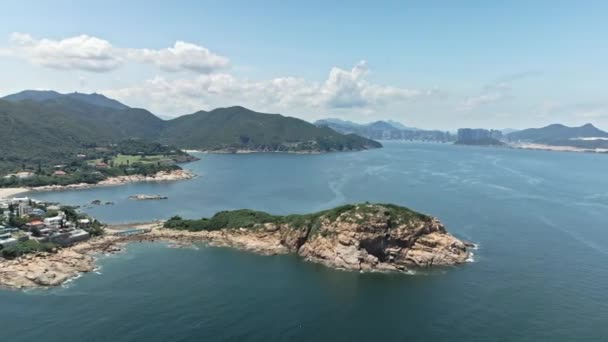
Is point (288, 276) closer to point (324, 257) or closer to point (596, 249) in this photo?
point (324, 257)

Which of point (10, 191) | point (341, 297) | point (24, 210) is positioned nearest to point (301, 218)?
point (341, 297)

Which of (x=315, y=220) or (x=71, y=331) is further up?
(x=315, y=220)

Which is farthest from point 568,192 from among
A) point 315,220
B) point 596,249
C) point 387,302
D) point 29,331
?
point 29,331

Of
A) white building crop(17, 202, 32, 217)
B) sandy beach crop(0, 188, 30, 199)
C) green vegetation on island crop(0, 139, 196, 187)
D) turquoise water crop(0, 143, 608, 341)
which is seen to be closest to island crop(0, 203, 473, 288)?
turquoise water crop(0, 143, 608, 341)

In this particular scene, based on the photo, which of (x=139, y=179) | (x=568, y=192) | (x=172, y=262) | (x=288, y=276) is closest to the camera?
(x=288, y=276)

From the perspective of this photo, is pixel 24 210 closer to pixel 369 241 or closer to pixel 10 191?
pixel 10 191

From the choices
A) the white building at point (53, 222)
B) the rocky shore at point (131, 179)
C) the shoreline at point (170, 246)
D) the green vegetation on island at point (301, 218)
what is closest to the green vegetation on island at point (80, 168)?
the rocky shore at point (131, 179)

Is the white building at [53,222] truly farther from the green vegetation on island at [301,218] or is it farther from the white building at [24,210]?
the green vegetation on island at [301,218]

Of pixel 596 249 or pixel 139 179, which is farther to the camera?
pixel 139 179
